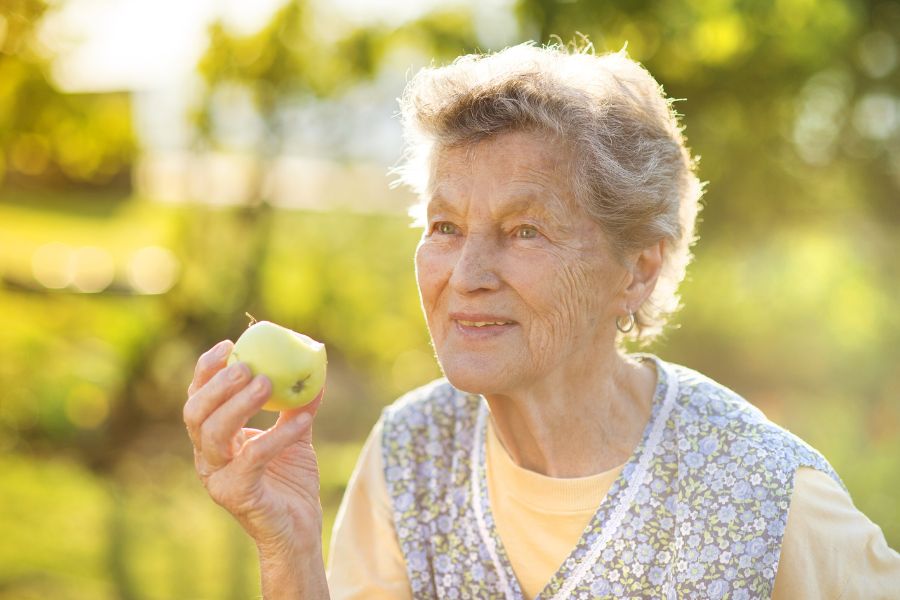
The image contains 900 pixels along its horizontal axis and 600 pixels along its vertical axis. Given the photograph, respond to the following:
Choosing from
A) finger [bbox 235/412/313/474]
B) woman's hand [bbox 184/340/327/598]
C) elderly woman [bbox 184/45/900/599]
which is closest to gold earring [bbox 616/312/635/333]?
elderly woman [bbox 184/45/900/599]

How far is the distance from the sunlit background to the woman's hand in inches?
146

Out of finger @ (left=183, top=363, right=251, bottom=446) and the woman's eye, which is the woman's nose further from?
finger @ (left=183, top=363, right=251, bottom=446)

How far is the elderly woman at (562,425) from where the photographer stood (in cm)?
230

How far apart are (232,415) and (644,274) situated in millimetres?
1185

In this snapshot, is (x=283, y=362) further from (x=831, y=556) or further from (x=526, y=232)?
(x=831, y=556)

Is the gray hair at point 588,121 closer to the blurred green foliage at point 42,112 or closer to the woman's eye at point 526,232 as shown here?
the woman's eye at point 526,232

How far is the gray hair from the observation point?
238 centimetres

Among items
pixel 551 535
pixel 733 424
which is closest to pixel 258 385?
pixel 551 535

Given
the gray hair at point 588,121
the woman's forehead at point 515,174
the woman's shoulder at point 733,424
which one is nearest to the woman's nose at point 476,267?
the woman's forehead at point 515,174

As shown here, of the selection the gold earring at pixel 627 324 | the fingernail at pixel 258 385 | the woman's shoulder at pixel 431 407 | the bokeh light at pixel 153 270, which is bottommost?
the woman's shoulder at pixel 431 407

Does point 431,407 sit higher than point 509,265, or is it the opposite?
point 509,265

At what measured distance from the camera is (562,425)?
8.33ft

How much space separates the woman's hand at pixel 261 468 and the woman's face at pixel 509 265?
0.40 m

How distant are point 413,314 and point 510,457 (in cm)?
480
